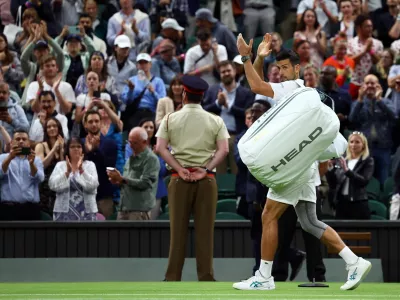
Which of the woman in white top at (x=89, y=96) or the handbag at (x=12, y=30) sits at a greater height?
the handbag at (x=12, y=30)

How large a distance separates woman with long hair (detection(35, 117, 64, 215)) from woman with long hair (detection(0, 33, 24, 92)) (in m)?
2.95

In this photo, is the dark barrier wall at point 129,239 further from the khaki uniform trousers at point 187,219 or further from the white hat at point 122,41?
the white hat at point 122,41

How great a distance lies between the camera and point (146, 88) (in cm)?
1791

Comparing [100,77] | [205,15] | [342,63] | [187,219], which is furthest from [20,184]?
[342,63]

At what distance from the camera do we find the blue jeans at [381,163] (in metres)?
16.7

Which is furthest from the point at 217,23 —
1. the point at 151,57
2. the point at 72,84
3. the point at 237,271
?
the point at 237,271

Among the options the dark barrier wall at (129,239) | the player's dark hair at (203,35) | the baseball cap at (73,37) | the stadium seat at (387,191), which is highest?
the player's dark hair at (203,35)

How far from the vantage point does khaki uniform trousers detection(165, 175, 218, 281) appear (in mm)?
12312

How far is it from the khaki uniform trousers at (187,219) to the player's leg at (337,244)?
230cm

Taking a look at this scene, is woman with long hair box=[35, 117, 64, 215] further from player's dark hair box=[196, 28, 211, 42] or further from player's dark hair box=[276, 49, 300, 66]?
player's dark hair box=[276, 49, 300, 66]

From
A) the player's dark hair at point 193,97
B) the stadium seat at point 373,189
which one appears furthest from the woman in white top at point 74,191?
the stadium seat at point 373,189

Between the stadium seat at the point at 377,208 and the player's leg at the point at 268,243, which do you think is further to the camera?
the stadium seat at the point at 377,208

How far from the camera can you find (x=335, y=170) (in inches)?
584

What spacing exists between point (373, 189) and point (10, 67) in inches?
251
